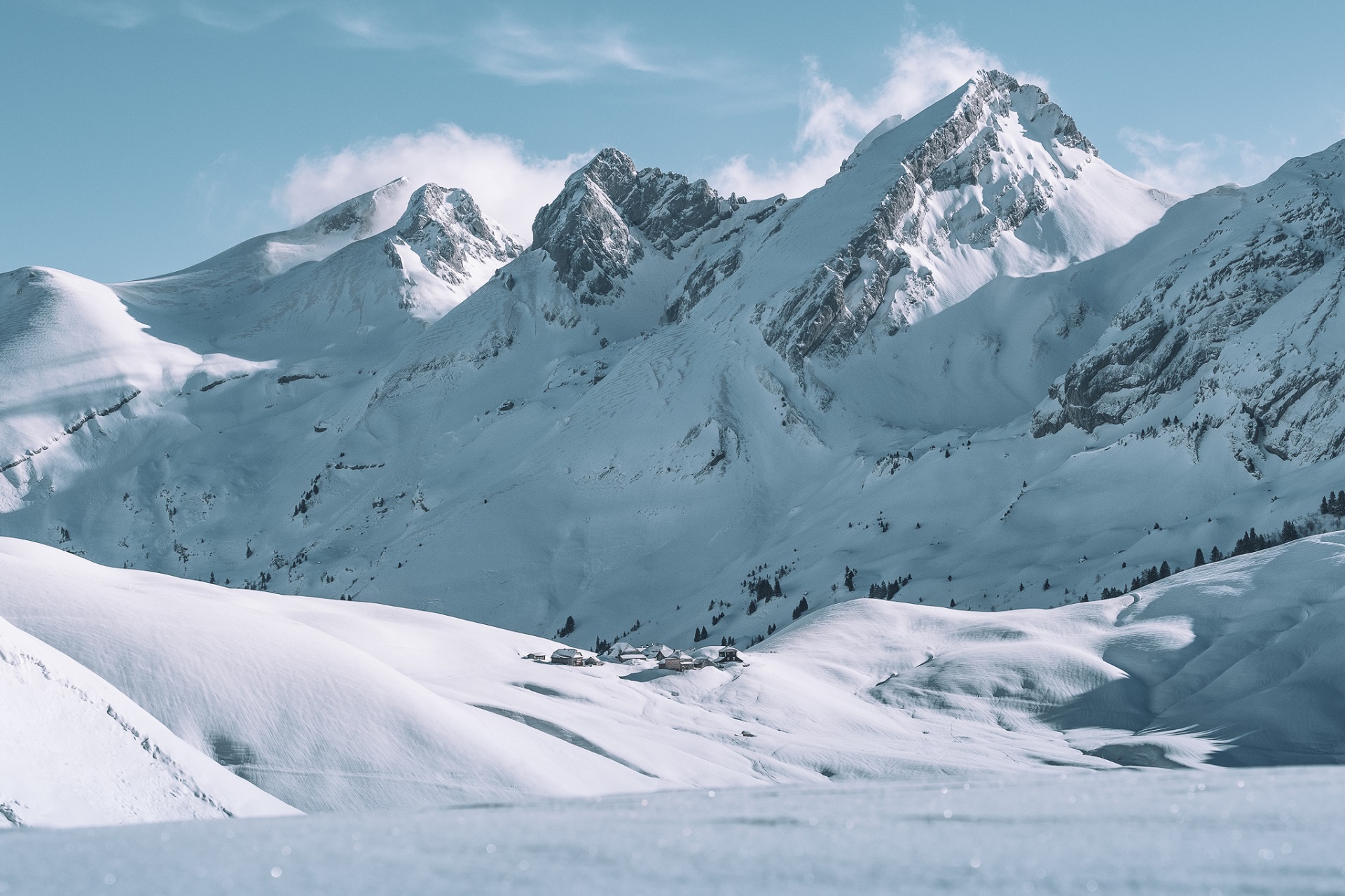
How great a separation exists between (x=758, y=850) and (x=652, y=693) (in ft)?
148

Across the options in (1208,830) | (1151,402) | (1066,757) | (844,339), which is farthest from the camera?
(844,339)

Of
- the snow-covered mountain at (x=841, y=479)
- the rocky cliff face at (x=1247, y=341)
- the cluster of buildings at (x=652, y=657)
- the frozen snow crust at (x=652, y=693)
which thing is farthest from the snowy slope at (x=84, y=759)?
the rocky cliff face at (x=1247, y=341)

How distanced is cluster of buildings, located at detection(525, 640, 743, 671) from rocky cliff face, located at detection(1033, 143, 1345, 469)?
8885 centimetres

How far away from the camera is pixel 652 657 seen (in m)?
64.4

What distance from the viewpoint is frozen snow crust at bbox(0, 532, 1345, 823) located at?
23656 mm

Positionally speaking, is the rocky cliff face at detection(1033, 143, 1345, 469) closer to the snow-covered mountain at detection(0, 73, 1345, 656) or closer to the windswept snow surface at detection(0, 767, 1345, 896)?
the snow-covered mountain at detection(0, 73, 1345, 656)

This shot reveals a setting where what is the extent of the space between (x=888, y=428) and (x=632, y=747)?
148876mm

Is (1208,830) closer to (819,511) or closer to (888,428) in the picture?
(819,511)

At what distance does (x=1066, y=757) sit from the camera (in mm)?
47312

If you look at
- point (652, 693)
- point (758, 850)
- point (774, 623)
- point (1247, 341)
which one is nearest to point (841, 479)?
point (1247, 341)

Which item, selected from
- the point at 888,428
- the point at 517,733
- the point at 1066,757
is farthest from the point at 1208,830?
the point at 888,428

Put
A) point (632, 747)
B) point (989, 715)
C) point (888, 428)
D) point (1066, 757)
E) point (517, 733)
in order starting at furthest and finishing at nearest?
1. point (888, 428)
2. point (989, 715)
3. point (1066, 757)
4. point (632, 747)
5. point (517, 733)

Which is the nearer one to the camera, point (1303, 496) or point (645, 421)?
point (1303, 496)

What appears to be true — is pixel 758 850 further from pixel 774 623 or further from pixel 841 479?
pixel 841 479
